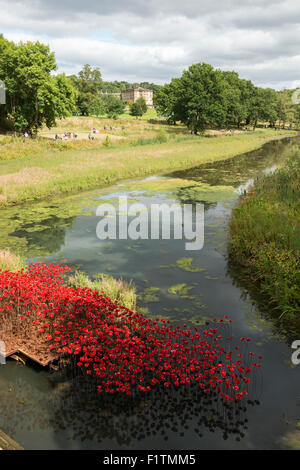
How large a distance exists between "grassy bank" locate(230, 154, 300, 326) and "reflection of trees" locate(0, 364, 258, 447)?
3.40m

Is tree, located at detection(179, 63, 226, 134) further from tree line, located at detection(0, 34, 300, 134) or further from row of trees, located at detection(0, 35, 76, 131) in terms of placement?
row of trees, located at detection(0, 35, 76, 131)

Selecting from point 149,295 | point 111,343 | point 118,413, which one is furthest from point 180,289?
point 118,413

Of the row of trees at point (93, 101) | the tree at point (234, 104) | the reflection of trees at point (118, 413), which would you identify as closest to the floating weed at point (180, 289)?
the reflection of trees at point (118, 413)

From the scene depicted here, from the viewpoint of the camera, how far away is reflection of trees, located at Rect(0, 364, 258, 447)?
4836 mm

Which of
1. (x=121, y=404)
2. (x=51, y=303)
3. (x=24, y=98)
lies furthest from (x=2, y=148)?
(x=121, y=404)

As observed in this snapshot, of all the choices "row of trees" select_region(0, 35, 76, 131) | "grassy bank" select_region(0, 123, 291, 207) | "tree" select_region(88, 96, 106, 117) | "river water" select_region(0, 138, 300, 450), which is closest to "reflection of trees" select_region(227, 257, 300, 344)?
"river water" select_region(0, 138, 300, 450)

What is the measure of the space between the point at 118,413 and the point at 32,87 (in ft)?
151

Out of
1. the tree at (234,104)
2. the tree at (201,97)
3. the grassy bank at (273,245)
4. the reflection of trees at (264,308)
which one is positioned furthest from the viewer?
the tree at (234,104)

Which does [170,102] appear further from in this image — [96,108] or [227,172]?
[227,172]

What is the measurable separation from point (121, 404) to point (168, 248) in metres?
7.70

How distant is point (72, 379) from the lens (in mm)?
5852

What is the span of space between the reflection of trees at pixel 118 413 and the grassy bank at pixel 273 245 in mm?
3402

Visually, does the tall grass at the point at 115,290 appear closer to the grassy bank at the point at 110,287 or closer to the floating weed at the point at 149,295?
the grassy bank at the point at 110,287

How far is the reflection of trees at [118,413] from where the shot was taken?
4.84 m
